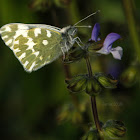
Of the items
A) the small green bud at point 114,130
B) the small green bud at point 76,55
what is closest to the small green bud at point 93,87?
the small green bud at point 76,55

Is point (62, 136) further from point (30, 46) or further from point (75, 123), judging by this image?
point (30, 46)

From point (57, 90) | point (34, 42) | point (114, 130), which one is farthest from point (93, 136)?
point (57, 90)

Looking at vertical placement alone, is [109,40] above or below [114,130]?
above

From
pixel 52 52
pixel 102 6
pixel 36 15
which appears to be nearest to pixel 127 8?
pixel 52 52

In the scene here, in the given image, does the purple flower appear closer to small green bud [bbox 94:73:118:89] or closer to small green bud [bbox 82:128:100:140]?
small green bud [bbox 94:73:118:89]

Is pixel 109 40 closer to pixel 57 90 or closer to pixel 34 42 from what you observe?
pixel 34 42

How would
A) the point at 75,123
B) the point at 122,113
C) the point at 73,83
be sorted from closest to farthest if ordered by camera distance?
1. the point at 73,83
2. the point at 75,123
3. the point at 122,113
